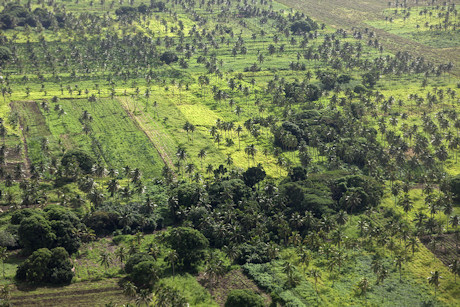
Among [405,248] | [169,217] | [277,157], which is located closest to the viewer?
[405,248]

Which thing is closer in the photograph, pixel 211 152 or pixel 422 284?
pixel 422 284

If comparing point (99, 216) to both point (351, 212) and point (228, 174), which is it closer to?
point (228, 174)

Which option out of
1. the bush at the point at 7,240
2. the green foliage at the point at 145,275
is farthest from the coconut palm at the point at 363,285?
the bush at the point at 7,240

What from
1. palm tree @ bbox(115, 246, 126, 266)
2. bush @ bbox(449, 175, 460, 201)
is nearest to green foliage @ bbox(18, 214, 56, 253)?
palm tree @ bbox(115, 246, 126, 266)

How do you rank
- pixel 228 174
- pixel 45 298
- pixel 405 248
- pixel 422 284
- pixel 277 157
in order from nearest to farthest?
pixel 45 298 < pixel 422 284 < pixel 405 248 < pixel 228 174 < pixel 277 157

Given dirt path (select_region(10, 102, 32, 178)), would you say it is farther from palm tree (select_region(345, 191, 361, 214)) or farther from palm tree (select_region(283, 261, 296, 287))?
palm tree (select_region(345, 191, 361, 214))

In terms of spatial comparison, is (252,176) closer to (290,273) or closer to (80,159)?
(290,273)

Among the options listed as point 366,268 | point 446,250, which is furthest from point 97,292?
point 446,250
